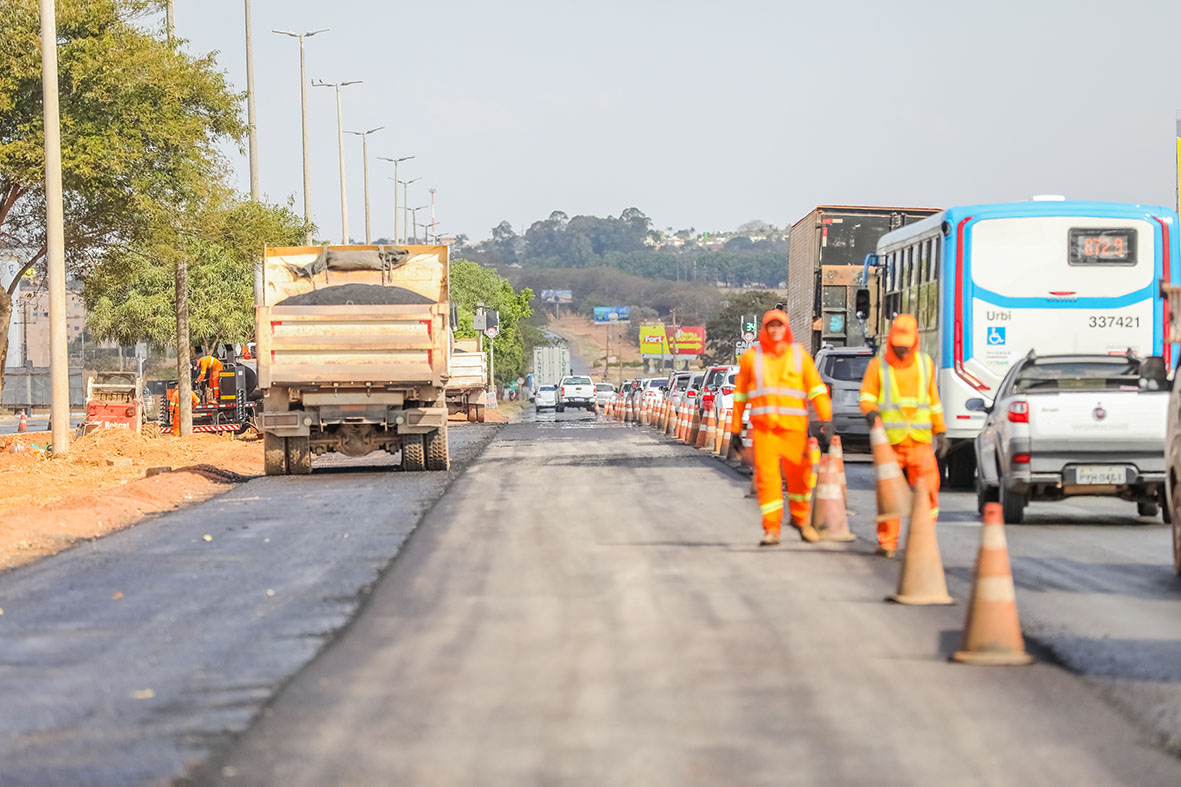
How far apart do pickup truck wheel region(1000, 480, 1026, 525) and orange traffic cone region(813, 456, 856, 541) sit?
7.82 feet

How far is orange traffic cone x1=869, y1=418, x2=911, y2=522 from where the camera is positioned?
41.6ft

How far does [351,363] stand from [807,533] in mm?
10182

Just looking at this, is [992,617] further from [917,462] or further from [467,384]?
[467,384]

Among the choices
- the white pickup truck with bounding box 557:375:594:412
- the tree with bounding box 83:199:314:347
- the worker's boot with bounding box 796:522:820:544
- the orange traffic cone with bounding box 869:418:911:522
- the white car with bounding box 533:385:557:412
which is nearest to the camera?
the orange traffic cone with bounding box 869:418:911:522

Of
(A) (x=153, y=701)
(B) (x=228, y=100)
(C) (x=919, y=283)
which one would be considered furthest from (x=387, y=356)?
(A) (x=153, y=701)

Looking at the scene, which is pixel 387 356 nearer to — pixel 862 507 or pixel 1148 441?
pixel 862 507

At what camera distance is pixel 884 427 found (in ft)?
44.8

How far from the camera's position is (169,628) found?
Result: 998cm

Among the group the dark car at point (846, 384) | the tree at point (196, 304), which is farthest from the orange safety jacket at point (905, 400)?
the tree at point (196, 304)

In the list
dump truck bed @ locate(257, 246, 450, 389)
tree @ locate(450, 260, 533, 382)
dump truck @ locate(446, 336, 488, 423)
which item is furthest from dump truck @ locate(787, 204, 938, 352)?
tree @ locate(450, 260, 533, 382)

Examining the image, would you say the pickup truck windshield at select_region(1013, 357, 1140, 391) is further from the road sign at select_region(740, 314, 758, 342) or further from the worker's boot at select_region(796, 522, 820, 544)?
the road sign at select_region(740, 314, 758, 342)

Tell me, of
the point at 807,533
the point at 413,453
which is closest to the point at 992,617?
the point at 807,533

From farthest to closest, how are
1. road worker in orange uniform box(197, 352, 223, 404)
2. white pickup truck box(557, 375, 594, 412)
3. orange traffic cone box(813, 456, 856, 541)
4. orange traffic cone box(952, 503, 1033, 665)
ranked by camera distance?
white pickup truck box(557, 375, 594, 412) < road worker in orange uniform box(197, 352, 223, 404) < orange traffic cone box(813, 456, 856, 541) < orange traffic cone box(952, 503, 1033, 665)

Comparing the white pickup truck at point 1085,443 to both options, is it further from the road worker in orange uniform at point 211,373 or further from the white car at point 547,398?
the white car at point 547,398
